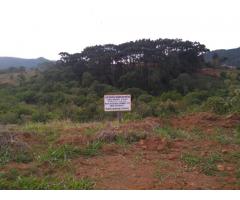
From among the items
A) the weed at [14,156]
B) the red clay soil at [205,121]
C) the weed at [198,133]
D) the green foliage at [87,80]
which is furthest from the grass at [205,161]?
the green foliage at [87,80]

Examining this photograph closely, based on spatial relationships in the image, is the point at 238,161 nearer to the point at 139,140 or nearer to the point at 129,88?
the point at 139,140

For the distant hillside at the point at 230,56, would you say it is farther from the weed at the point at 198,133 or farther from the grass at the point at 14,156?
the grass at the point at 14,156

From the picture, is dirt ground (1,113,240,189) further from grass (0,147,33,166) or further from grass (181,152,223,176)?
grass (0,147,33,166)

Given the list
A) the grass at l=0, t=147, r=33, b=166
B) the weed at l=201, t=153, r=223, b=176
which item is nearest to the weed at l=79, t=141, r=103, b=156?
the grass at l=0, t=147, r=33, b=166

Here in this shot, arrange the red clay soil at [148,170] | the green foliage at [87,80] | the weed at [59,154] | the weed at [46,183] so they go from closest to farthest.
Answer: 1. the weed at [46,183]
2. the red clay soil at [148,170]
3. the weed at [59,154]
4. the green foliage at [87,80]

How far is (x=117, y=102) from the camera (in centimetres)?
895

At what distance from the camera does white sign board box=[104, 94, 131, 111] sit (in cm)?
891

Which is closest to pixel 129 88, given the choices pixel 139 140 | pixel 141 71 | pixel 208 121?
pixel 141 71

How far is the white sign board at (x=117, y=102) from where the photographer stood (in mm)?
8914

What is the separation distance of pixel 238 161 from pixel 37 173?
2.72 m

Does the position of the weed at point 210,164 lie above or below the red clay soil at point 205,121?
above

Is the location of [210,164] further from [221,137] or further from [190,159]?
[221,137]

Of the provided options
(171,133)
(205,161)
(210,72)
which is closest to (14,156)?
(205,161)

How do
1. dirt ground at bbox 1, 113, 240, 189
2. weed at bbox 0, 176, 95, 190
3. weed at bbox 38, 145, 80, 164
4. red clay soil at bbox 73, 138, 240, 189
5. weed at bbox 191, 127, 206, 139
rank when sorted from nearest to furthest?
weed at bbox 0, 176, 95, 190, red clay soil at bbox 73, 138, 240, 189, dirt ground at bbox 1, 113, 240, 189, weed at bbox 38, 145, 80, 164, weed at bbox 191, 127, 206, 139
